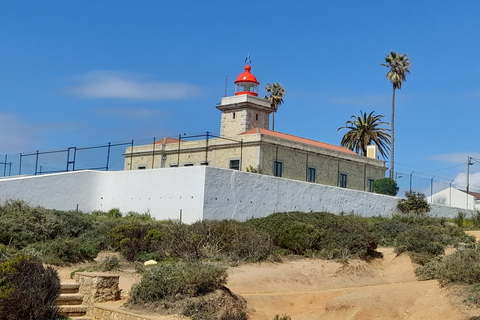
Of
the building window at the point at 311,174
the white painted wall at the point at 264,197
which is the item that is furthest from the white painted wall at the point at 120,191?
the building window at the point at 311,174

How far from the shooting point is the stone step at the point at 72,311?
12195 millimetres

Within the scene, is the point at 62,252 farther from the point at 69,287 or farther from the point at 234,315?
the point at 234,315

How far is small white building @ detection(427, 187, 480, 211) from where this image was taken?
53.9 metres

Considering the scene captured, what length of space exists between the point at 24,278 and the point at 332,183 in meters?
31.9

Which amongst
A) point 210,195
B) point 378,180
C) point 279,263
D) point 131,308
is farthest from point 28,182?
point 378,180

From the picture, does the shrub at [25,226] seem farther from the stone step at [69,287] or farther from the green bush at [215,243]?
the stone step at [69,287]

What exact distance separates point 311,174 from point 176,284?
1119 inches

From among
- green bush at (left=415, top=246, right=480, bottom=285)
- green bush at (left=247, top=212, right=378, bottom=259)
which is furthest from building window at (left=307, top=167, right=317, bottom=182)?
green bush at (left=415, top=246, right=480, bottom=285)

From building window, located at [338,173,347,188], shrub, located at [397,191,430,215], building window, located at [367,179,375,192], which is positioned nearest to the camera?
shrub, located at [397,191,430,215]

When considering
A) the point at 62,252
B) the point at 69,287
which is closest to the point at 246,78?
the point at 62,252

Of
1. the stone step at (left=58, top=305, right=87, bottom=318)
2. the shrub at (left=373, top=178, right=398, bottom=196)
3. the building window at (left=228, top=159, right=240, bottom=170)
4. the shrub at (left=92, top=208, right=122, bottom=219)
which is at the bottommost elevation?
the stone step at (left=58, top=305, right=87, bottom=318)

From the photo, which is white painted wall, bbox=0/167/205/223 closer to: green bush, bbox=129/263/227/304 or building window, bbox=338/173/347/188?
green bush, bbox=129/263/227/304

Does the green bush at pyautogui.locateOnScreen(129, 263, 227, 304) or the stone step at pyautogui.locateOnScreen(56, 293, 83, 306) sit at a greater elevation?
the green bush at pyautogui.locateOnScreen(129, 263, 227, 304)

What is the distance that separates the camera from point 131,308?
12.4 metres
